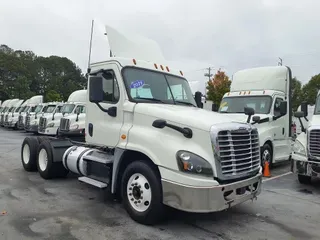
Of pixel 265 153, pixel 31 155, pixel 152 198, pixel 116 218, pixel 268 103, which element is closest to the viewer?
pixel 152 198

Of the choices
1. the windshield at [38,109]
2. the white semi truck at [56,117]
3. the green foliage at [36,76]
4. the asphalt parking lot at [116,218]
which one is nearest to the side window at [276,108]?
the asphalt parking lot at [116,218]

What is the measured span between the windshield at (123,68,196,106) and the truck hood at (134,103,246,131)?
271 millimetres

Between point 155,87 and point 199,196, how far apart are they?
2.19m

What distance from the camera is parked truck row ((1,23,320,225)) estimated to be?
14.2 ft

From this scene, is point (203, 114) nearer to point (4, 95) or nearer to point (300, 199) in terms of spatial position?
point (300, 199)

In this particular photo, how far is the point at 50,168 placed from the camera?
294 inches

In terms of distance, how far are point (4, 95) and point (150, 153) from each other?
58106 millimetres

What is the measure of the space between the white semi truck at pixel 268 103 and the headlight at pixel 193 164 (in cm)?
574

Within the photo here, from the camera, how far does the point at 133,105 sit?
5215 millimetres

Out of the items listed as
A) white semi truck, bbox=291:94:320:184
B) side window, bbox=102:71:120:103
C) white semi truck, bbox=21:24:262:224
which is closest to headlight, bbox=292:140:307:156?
white semi truck, bbox=291:94:320:184

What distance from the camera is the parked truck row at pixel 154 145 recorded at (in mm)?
4340

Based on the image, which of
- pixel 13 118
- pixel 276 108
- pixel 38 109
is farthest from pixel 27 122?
pixel 276 108

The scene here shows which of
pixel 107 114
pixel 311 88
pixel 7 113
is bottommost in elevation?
pixel 7 113

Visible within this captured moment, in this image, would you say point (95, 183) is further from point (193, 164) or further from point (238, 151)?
point (238, 151)
